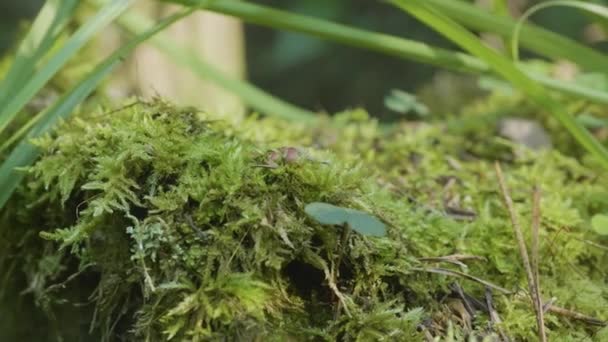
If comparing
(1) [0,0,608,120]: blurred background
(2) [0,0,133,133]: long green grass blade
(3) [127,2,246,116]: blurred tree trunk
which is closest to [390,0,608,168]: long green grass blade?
(2) [0,0,133,133]: long green grass blade

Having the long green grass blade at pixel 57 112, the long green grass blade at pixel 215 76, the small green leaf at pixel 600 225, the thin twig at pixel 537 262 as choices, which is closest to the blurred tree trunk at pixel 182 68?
the long green grass blade at pixel 215 76

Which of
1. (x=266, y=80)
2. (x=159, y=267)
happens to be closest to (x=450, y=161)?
(x=159, y=267)

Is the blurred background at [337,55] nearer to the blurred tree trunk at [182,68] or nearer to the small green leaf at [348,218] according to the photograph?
the blurred tree trunk at [182,68]

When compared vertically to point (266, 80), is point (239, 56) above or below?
above

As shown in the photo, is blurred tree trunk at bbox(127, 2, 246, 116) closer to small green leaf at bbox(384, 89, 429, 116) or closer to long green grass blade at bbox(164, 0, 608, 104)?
small green leaf at bbox(384, 89, 429, 116)

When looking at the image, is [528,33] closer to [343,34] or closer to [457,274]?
[343,34]

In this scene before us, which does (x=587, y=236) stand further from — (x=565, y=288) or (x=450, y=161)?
(x=450, y=161)

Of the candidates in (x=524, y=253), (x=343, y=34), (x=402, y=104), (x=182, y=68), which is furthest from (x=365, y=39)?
(x=182, y=68)
